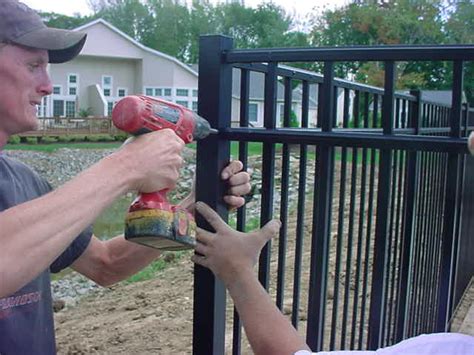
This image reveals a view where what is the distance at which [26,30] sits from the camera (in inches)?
73.7

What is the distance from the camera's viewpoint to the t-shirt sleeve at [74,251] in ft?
7.24

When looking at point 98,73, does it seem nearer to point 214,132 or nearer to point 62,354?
point 62,354

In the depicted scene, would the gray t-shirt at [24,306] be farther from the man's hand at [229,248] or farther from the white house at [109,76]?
the white house at [109,76]

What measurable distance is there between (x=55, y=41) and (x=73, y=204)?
2.20 feet

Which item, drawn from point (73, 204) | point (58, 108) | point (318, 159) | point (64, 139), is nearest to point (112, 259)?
point (73, 204)

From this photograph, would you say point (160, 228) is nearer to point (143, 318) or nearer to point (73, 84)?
point (143, 318)

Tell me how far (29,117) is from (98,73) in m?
37.4

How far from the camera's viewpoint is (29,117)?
6.35 ft

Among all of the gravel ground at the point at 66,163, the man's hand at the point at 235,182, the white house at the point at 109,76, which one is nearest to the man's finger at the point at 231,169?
the man's hand at the point at 235,182

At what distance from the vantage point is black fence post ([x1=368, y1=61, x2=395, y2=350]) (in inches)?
66.9

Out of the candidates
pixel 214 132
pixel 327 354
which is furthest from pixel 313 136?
pixel 327 354

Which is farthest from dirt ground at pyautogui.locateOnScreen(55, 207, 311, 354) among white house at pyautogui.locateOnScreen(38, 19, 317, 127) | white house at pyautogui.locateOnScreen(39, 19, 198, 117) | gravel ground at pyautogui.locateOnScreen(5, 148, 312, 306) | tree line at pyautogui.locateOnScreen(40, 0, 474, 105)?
white house at pyautogui.locateOnScreen(38, 19, 317, 127)

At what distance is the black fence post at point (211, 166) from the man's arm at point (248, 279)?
0.08 metres

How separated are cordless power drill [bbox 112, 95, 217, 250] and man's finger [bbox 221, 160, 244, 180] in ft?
0.72
